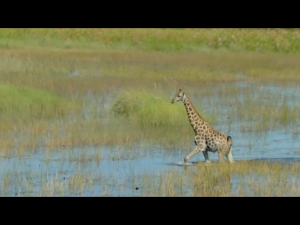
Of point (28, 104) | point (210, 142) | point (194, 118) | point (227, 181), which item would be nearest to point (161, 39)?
point (28, 104)

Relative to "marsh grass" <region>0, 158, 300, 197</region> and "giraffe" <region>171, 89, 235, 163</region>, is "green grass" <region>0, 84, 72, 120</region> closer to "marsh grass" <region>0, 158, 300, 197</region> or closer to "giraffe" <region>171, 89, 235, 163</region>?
"giraffe" <region>171, 89, 235, 163</region>

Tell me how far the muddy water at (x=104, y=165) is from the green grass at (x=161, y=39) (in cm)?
2618

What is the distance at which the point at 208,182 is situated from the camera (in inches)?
566

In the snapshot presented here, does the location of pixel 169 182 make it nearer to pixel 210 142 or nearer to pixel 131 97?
pixel 210 142

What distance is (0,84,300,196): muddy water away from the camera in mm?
13789

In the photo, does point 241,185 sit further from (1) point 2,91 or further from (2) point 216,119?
(1) point 2,91

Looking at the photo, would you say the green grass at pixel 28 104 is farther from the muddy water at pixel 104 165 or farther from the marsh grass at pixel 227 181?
the marsh grass at pixel 227 181

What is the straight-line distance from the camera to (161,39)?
47.9m

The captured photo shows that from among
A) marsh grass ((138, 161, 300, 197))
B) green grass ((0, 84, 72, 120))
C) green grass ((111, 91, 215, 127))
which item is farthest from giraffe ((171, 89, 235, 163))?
green grass ((0, 84, 72, 120))

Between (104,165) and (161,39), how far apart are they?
106 ft

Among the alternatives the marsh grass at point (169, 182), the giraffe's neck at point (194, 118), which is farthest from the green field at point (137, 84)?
the giraffe's neck at point (194, 118)

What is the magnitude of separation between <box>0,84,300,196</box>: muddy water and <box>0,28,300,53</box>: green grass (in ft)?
85.9

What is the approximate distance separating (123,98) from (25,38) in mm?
27771
